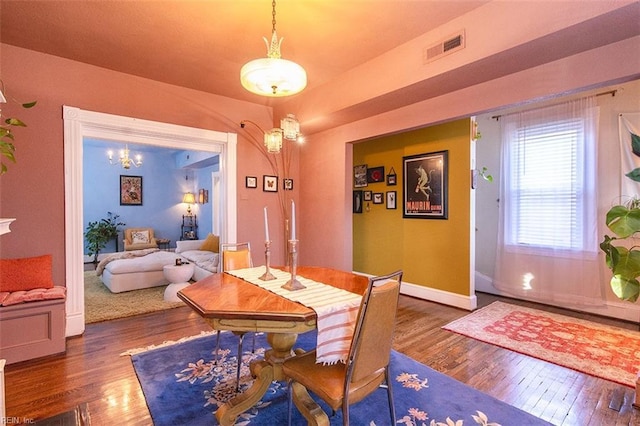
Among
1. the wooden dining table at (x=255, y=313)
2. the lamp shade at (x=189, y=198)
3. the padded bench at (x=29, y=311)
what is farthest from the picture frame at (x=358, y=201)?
the lamp shade at (x=189, y=198)

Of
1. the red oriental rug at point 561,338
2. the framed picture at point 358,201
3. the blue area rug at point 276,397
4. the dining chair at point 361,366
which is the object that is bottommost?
the red oriental rug at point 561,338

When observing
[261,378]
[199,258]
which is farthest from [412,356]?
[199,258]

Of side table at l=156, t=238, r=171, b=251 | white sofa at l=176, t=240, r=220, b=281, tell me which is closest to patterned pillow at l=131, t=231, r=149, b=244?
side table at l=156, t=238, r=171, b=251

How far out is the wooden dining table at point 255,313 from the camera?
1.46m

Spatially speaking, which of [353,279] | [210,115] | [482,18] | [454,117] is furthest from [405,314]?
[210,115]

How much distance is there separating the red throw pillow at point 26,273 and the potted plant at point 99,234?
509 centimetres

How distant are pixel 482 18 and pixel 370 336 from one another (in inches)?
94.9

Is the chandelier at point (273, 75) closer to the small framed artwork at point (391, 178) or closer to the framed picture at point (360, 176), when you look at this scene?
the small framed artwork at point (391, 178)

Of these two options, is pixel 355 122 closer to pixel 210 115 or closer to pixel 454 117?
pixel 454 117

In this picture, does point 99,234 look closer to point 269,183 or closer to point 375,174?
point 269,183

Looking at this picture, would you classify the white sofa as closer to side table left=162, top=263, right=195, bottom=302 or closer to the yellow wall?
side table left=162, top=263, right=195, bottom=302

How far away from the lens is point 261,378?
1812mm

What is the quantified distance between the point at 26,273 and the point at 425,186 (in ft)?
15.0

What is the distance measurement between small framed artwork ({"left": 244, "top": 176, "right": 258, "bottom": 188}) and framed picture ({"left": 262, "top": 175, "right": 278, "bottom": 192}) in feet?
0.42
